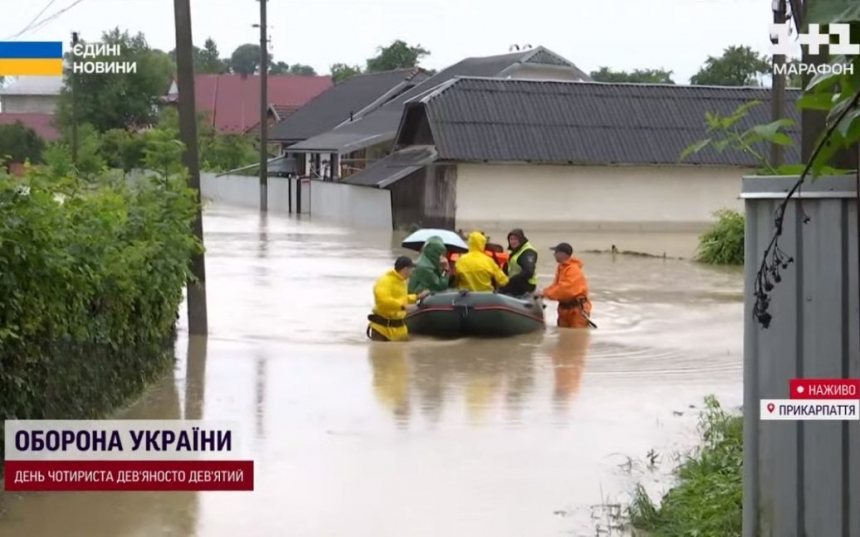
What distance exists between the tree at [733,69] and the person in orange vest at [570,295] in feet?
136

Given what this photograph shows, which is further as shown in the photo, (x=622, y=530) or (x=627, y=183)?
(x=627, y=183)

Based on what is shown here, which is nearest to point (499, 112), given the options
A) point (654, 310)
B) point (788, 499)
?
point (654, 310)

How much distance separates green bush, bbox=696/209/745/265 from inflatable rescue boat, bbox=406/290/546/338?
44.9 feet

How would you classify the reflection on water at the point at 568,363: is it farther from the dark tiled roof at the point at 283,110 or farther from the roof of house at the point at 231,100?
the roof of house at the point at 231,100

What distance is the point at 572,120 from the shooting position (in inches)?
1759

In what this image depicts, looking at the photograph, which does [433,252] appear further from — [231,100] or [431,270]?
[231,100]

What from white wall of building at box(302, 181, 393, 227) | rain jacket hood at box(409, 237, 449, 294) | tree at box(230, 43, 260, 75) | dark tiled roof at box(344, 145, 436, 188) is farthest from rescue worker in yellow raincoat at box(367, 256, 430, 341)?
tree at box(230, 43, 260, 75)

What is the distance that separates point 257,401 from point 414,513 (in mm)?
4541

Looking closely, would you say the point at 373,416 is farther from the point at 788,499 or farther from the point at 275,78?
the point at 275,78

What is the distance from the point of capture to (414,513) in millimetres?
8547

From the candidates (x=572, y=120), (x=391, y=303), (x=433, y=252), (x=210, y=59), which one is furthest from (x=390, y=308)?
(x=210, y=59)

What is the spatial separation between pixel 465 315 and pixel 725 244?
1449 cm

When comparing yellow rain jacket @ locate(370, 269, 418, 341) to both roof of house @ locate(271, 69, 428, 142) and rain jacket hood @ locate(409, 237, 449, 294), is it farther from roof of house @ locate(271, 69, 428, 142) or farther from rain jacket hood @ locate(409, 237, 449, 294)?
roof of house @ locate(271, 69, 428, 142)

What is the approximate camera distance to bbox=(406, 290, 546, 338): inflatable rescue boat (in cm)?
1750
